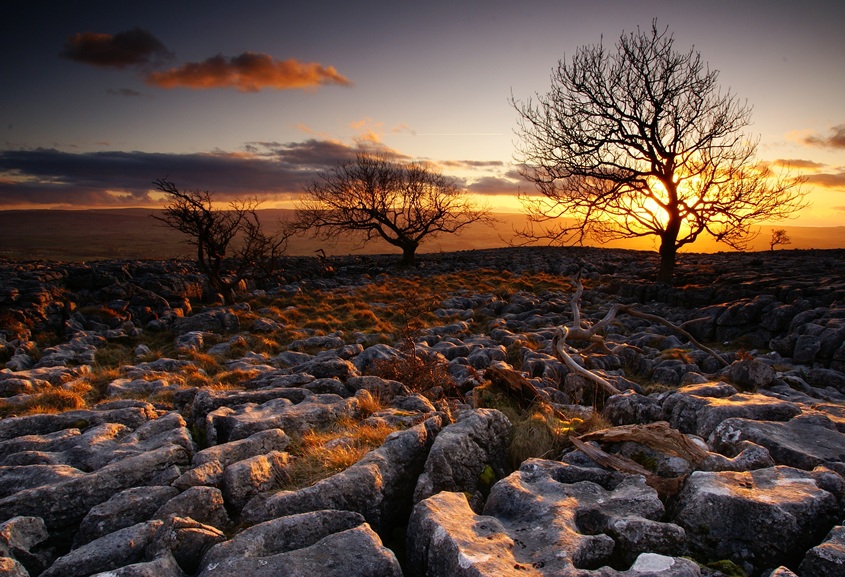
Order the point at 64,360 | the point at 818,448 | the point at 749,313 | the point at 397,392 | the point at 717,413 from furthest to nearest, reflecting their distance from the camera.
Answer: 1. the point at 749,313
2. the point at 64,360
3. the point at 397,392
4. the point at 717,413
5. the point at 818,448

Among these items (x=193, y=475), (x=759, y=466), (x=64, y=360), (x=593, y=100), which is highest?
(x=593, y=100)

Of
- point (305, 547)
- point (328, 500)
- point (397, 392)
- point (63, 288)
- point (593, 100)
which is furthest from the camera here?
point (593, 100)

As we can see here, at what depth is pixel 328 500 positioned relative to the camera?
4570 mm

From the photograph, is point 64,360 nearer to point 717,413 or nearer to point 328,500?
point 328,500

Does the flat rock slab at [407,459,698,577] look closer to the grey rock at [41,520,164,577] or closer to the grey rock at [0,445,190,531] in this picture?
the grey rock at [41,520,164,577]

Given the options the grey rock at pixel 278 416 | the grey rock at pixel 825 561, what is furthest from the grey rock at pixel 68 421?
the grey rock at pixel 825 561

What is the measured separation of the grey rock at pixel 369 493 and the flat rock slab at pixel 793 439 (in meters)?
3.75

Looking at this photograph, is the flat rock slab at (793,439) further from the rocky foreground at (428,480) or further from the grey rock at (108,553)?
the grey rock at (108,553)

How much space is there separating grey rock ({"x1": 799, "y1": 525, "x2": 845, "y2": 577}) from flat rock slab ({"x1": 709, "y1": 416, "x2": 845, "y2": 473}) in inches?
73.8

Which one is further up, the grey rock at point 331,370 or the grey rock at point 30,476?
the grey rock at point 331,370

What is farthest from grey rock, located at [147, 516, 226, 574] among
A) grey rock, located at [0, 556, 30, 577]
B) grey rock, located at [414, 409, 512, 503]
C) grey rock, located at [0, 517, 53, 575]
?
grey rock, located at [414, 409, 512, 503]

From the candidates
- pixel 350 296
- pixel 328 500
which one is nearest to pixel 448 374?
pixel 328 500

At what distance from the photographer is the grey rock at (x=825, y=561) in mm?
3301

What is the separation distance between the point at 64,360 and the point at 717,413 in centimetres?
1391
